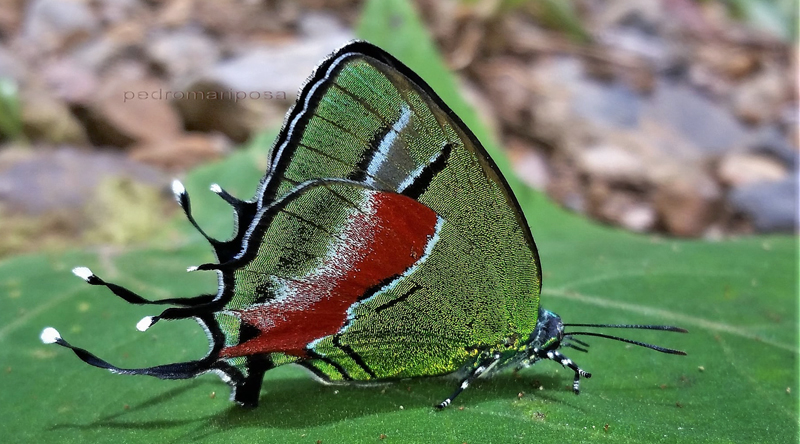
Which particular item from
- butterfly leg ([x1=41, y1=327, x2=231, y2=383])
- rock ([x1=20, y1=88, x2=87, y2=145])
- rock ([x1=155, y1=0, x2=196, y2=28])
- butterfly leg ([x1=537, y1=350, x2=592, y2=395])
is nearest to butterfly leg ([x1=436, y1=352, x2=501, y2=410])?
butterfly leg ([x1=537, y1=350, x2=592, y2=395])

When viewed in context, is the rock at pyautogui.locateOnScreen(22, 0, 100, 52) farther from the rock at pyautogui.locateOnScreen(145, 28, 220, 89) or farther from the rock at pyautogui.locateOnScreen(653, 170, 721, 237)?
the rock at pyautogui.locateOnScreen(653, 170, 721, 237)

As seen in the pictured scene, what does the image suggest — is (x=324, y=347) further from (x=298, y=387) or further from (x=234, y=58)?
(x=234, y=58)

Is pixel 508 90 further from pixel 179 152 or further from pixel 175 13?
pixel 175 13

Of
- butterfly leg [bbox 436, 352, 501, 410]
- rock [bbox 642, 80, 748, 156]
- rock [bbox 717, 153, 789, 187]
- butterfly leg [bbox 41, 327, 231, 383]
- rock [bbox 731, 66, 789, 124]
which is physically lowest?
butterfly leg [bbox 41, 327, 231, 383]

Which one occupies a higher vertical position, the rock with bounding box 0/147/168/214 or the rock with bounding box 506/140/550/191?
the rock with bounding box 506/140/550/191

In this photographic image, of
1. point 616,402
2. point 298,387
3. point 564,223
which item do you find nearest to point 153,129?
point 564,223

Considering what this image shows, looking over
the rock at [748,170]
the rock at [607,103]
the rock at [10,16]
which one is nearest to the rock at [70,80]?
the rock at [10,16]

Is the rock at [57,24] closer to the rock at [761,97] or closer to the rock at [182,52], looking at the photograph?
the rock at [182,52]

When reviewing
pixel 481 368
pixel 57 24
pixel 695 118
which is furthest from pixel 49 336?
pixel 695 118
